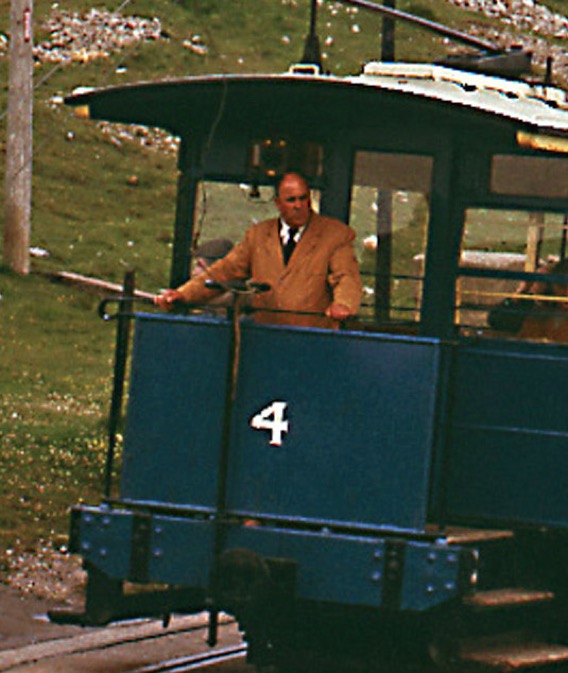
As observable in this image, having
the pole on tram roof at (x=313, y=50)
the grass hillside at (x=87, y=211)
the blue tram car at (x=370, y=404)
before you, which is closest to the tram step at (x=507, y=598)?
the blue tram car at (x=370, y=404)

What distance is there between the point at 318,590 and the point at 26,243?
19.0 meters

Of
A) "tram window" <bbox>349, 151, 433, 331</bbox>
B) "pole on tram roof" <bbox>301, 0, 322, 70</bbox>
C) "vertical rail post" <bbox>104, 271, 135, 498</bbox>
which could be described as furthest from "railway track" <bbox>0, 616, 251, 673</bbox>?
"pole on tram roof" <bbox>301, 0, 322, 70</bbox>

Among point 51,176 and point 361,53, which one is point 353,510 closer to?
point 51,176

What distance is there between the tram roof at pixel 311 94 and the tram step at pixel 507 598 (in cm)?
244

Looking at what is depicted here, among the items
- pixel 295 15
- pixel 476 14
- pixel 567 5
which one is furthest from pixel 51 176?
pixel 567 5

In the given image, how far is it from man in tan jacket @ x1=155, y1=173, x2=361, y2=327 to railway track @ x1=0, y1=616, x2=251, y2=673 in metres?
2.14

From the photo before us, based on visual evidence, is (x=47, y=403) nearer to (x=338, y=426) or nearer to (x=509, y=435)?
(x=509, y=435)

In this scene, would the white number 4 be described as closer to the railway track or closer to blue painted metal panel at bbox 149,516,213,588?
blue painted metal panel at bbox 149,516,213,588

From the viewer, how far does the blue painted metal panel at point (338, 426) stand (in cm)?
1052

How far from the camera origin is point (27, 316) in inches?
1061

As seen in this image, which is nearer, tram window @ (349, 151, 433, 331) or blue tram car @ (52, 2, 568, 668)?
blue tram car @ (52, 2, 568, 668)

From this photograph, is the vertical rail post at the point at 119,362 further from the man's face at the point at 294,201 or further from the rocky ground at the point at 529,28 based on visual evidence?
the rocky ground at the point at 529,28

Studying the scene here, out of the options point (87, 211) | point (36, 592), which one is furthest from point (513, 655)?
point (87, 211)

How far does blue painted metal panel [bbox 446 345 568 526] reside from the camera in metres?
11.2
